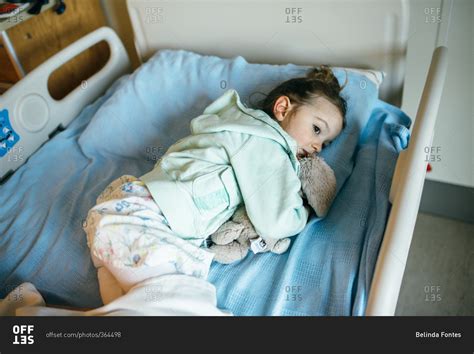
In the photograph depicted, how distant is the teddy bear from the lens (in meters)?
1.13

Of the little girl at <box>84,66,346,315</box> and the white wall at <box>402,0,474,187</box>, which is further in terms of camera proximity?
the white wall at <box>402,0,474,187</box>

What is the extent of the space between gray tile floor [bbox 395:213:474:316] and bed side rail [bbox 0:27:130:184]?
144 cm

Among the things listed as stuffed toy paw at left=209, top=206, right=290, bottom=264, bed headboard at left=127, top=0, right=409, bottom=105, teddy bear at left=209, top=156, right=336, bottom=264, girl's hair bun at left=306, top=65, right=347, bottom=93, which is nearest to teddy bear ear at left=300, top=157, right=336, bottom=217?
teddy bear at left=209, top=156, right=336, bottom=264

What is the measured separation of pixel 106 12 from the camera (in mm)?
2102

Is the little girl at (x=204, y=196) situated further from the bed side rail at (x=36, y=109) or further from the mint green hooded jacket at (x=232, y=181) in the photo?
the bed side rail at (x=36, y=109)

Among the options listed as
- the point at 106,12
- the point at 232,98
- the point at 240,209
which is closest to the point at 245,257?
the point at 240,209

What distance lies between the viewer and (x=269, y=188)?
1.09 meters

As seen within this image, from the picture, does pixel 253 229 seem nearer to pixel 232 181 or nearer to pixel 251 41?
pixel 232 181

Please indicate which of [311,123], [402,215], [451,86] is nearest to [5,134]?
[311,123]

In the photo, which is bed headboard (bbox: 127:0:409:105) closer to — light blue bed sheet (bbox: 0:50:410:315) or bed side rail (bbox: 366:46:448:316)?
light blue bed sheet (bbox: 0:50:410:315)
